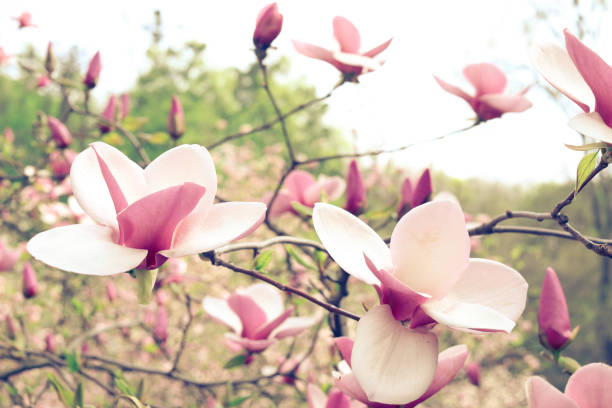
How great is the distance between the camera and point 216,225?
45cm

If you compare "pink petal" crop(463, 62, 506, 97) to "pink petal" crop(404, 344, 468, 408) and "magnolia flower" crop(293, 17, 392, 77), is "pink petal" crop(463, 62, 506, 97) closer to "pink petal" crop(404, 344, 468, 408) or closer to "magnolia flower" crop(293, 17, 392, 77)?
"magnolia flower" crop(293, 17, 392, 77)

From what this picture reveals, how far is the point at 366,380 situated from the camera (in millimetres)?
389

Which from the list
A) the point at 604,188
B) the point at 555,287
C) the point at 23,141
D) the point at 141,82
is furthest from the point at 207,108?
the point at 555,287

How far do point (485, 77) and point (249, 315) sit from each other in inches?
23.7

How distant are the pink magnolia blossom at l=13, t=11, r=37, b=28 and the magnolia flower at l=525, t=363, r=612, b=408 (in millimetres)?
1796

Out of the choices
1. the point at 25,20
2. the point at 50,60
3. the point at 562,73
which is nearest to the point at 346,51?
the point at 562,73

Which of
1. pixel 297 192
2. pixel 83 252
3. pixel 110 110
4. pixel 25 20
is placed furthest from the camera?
pixel 25 20

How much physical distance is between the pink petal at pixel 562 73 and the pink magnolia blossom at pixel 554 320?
0.24m

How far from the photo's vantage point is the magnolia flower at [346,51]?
76 centimetres

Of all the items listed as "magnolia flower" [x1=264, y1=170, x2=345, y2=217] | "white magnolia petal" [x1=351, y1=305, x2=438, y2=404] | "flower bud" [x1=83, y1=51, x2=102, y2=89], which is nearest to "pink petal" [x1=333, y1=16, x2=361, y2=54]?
"magnolia flower" [x1=264, y1=170, x2=345, y2=217]

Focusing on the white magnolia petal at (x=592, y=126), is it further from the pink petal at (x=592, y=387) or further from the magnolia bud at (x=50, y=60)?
the magnolia bud at (x=50, y=60)

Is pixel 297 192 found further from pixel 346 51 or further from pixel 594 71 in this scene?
pixel 594 71

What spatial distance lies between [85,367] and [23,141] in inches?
373

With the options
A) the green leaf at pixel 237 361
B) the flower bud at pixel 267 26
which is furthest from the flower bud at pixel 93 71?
the green leaf at pixel 237 361
